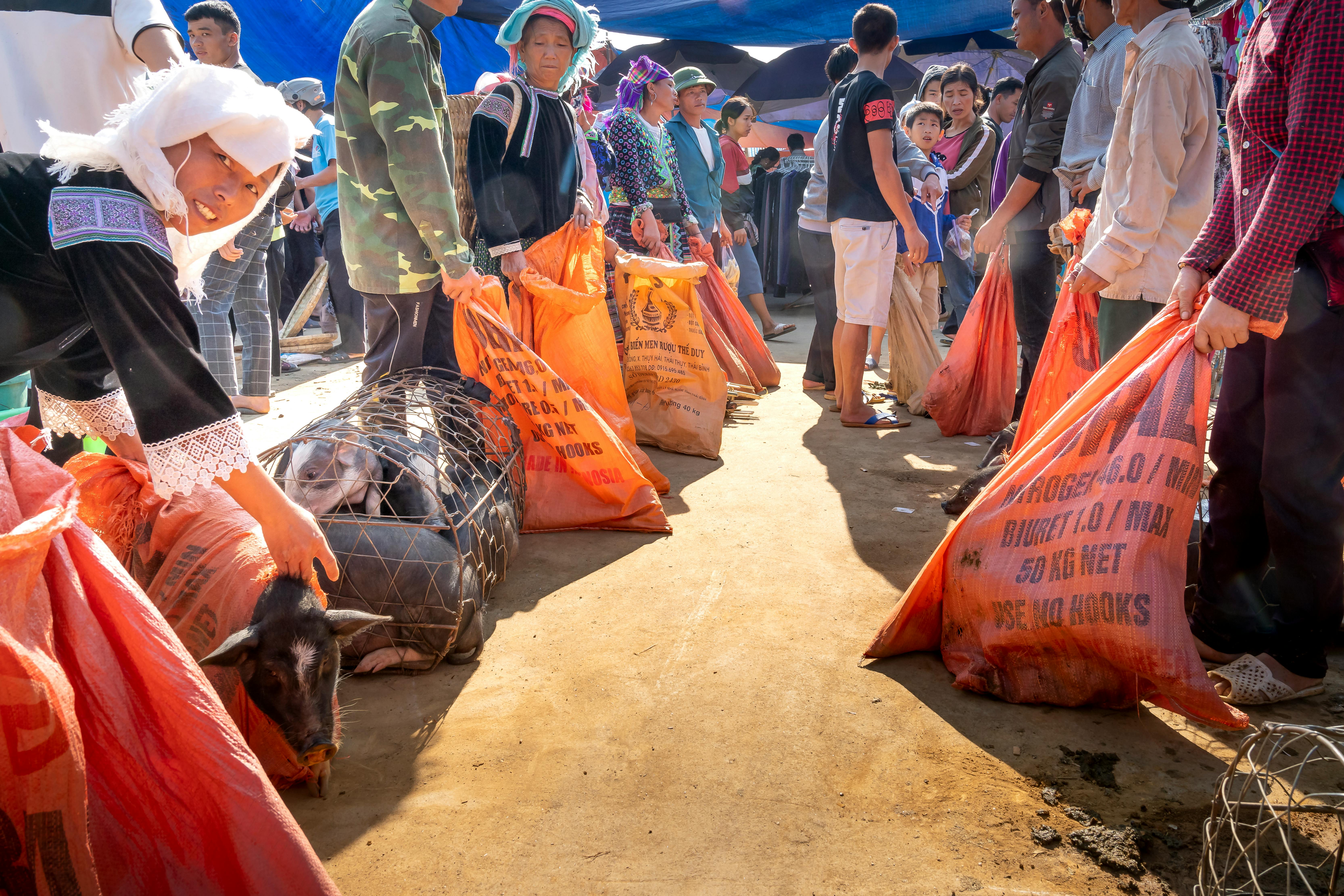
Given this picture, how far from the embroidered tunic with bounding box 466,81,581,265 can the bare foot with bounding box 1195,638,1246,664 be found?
9.42ft

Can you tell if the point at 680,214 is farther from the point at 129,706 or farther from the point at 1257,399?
the point at 129,706

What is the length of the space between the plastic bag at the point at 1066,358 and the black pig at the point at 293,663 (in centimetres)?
228

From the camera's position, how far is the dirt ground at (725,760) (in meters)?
1.69

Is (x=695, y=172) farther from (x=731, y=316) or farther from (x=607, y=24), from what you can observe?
(x=607, y=24)

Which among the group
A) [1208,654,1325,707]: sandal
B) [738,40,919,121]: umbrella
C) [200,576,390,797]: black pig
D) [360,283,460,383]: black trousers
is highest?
[738,40,919,121]: umbrella

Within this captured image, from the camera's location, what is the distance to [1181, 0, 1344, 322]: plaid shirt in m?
1.77

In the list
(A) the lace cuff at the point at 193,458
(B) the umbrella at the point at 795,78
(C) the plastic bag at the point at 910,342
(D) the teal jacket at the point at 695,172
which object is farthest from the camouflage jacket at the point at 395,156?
(B) the umbrella at the point at 795,78

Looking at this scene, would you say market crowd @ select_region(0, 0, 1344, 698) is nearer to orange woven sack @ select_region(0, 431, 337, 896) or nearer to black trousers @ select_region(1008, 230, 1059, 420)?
black trousers @ select_region(1008, 230, 1059, 420)

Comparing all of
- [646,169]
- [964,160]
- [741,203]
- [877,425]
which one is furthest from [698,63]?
[877,425]

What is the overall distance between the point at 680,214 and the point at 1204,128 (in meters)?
3.53

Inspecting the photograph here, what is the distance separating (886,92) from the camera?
14.9 ft

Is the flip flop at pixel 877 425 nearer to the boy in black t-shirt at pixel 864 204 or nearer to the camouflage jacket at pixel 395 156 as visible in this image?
the boy in black t-shirt at pixel 864 204

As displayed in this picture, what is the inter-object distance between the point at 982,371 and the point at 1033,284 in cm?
72

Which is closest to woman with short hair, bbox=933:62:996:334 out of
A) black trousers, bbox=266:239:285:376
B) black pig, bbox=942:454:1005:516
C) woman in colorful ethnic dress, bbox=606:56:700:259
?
woman in colorful ethnic dress, bbox=606:56:700:259
